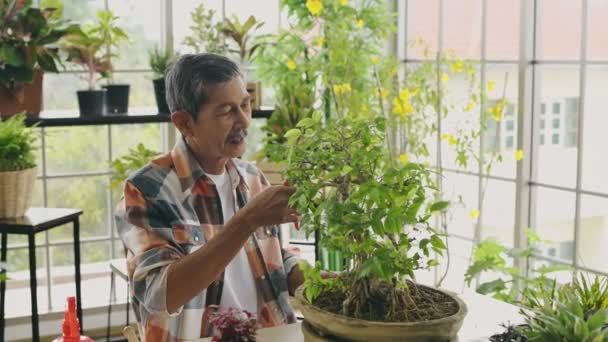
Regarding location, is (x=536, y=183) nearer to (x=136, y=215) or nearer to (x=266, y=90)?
(x=266, y=90)

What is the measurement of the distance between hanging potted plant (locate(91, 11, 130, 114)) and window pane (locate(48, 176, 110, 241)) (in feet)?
1.99

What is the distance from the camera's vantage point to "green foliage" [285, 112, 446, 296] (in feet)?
4.76

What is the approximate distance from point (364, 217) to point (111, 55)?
126 inches

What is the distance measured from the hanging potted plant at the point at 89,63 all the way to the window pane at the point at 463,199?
1.95 meters

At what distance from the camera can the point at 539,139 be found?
4.04 metres

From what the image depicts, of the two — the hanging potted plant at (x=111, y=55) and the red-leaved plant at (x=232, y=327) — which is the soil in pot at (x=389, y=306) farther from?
the hanging potted plant at (x=111, y=55)

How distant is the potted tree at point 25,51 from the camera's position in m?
3.87

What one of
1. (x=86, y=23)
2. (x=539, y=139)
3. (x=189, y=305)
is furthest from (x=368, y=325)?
(x=86, y=23)

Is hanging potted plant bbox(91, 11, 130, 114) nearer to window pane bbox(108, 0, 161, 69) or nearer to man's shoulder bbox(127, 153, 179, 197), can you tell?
window pane bbox(108, 0, 161, 69)

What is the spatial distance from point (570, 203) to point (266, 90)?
2082 millimetres

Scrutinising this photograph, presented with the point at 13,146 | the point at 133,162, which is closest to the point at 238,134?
the point at 13,146

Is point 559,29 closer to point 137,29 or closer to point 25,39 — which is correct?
point 137,29

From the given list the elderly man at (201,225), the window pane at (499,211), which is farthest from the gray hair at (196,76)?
the window pane at (499,211)

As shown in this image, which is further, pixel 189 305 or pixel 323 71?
pixel 323 71
